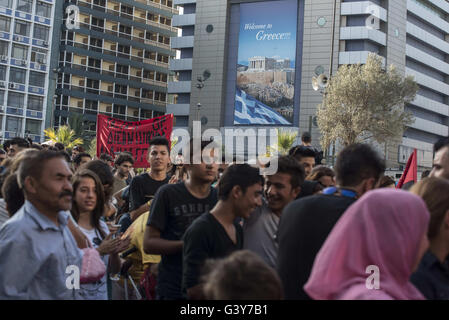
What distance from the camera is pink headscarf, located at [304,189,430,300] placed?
2227mm

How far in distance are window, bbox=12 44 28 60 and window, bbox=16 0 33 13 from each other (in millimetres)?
3777

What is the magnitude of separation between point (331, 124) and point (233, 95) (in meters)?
20.9

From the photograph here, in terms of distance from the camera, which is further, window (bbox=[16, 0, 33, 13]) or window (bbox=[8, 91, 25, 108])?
window (bbox=[16, 0, 33, 13])

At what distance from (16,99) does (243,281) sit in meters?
65.0

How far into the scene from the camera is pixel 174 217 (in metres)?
4.52

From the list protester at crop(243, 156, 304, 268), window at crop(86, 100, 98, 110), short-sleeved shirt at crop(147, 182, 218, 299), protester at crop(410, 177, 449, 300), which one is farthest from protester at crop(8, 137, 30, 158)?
window at crop(86, 100, 98, 110)

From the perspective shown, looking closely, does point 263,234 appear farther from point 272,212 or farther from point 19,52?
point 19,52

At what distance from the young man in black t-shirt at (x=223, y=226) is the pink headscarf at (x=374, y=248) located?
1212 millimetres

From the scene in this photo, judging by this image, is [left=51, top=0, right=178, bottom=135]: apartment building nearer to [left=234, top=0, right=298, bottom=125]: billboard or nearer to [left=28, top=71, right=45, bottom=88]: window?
[left=28, top=71, right=45, bottom=88]: window

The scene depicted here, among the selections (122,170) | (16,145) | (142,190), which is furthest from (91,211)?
(16,145)

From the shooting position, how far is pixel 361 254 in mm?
2271

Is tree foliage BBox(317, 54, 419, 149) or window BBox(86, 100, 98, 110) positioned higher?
window BBox(86, 100, 98, 110)

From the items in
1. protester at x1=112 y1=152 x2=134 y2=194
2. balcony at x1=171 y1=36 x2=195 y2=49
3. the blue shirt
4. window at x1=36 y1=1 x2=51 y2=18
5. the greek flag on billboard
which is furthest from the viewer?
balcony at x1=171 y1=36 x2=195 y2=49
